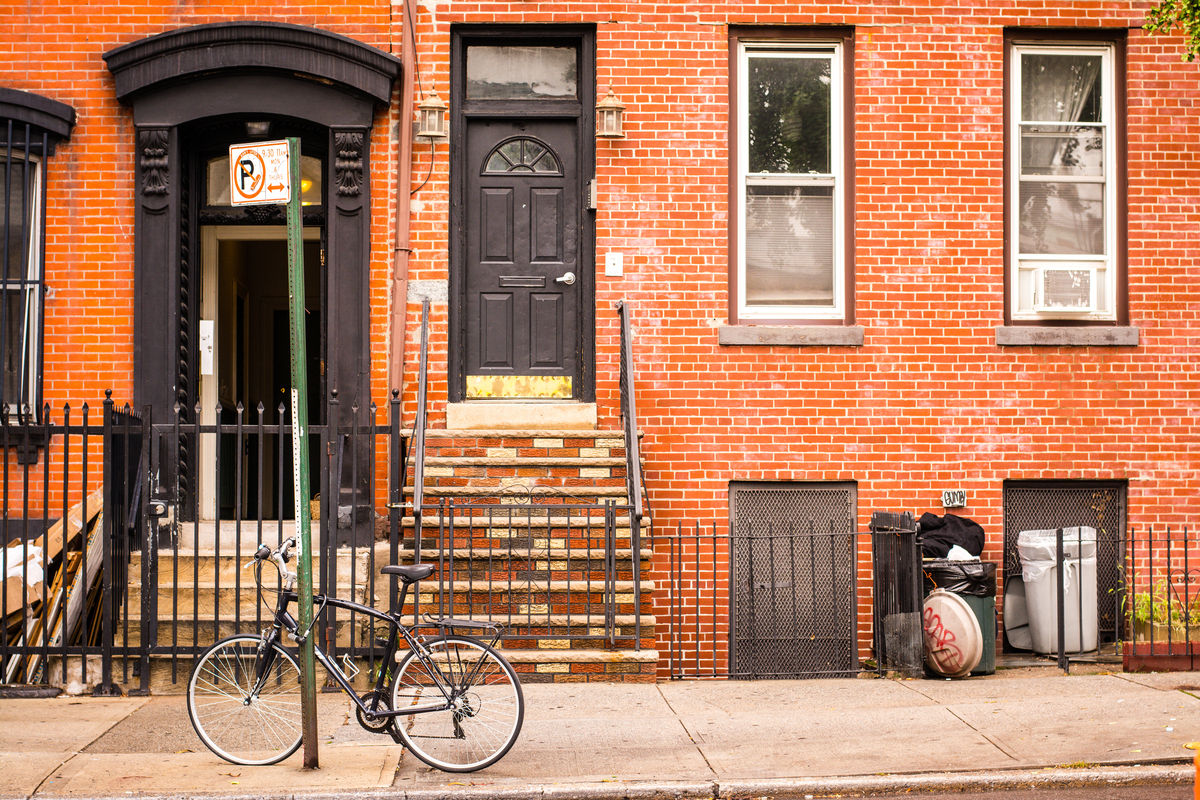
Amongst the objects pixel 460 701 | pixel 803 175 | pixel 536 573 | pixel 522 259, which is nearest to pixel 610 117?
pixel 522 259

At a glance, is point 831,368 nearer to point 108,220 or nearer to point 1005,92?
point 1005,92

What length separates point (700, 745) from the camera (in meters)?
6.76

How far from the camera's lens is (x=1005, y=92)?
1039 cm

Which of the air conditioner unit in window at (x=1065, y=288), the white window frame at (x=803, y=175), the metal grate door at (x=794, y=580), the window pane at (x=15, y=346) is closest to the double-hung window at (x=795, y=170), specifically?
the white window frame at (x=803, y=175)

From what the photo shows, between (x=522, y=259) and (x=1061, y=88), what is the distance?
4590mm

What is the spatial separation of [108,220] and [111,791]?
542 centimetres

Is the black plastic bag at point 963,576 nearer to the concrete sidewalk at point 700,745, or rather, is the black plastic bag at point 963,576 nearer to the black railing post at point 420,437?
the concrete sidewalk at point 700,745

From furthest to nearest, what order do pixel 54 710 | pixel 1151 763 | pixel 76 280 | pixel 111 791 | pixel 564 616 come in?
1. pixel 76 280
2. pixel 564 616
3. pixel 54 710
4. pixel 1151 763
5. pixel 111 791

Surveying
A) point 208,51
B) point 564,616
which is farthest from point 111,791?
point 208,51

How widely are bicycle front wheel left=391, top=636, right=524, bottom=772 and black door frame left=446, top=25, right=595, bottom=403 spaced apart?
403 cm

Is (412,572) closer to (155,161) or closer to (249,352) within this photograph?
(155,161)

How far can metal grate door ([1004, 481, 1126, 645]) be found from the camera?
1027cm

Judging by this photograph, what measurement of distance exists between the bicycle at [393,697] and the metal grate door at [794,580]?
347cm

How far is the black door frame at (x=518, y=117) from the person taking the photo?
10180 millimetres
